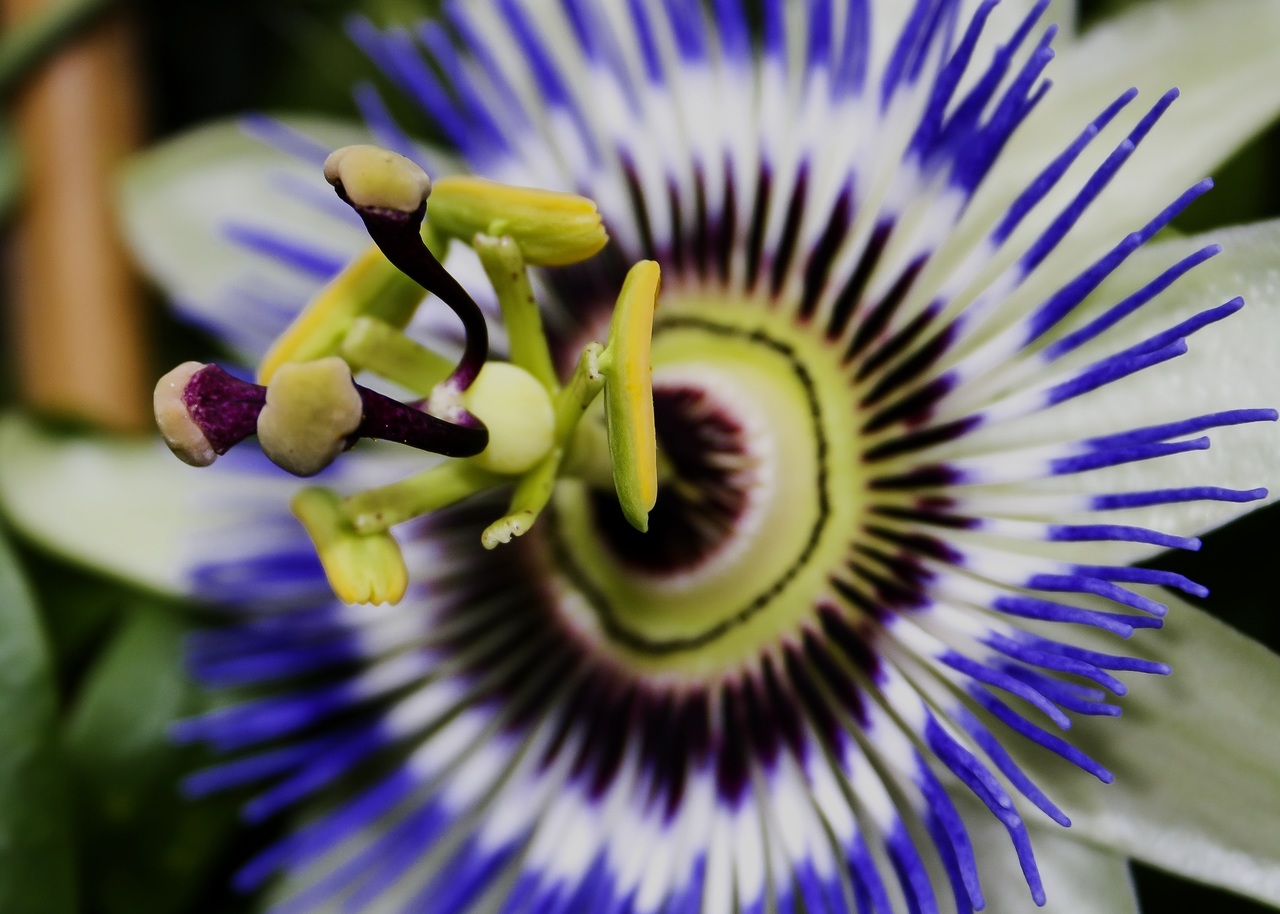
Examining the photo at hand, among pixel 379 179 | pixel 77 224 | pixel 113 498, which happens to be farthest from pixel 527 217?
pixel 77 224

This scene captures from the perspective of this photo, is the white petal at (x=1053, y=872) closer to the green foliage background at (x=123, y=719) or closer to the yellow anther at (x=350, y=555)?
the green foliage background at (x=123, y=719)

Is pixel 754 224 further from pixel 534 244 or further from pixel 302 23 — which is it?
pixel 302 23

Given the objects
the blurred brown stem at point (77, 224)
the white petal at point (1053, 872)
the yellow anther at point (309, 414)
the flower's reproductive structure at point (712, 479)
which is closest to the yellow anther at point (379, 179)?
the flower's reproductive structure at point (712, 479)

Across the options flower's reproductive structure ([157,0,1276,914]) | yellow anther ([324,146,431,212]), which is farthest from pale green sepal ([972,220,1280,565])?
yellow anther ([324,146,431,212])

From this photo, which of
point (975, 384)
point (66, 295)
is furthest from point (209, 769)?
point (975, 384)

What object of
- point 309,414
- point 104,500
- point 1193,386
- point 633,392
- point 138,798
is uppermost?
point 1193,386

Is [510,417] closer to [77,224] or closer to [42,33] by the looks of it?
[77,224]
